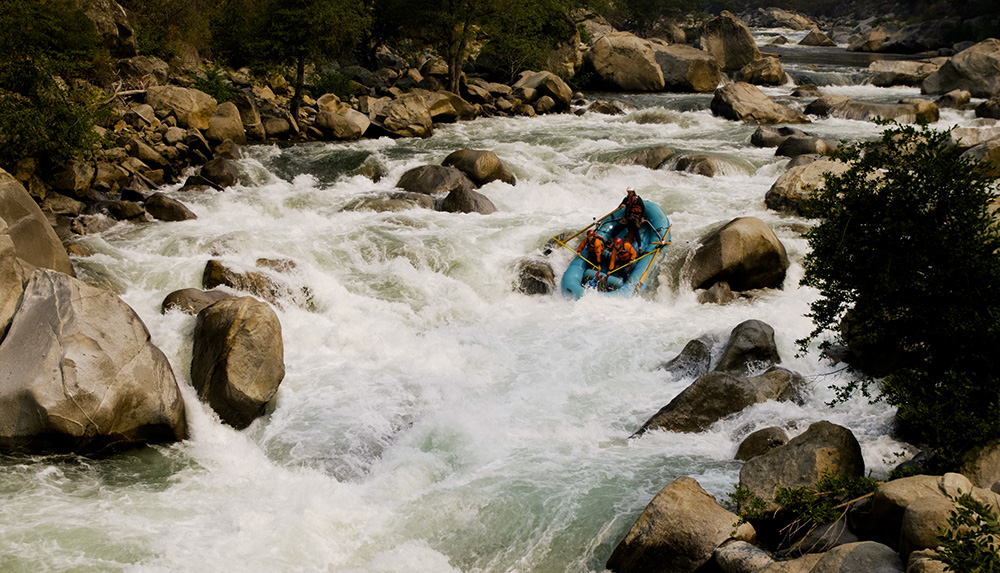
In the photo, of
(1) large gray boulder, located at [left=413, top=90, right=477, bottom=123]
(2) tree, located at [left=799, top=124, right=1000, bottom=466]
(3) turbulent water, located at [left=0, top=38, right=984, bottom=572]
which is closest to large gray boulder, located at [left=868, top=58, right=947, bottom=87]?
(1) large gray boulder, located at [left=413, top=90, right=477, bottom=123]

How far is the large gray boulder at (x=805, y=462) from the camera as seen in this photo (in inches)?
239

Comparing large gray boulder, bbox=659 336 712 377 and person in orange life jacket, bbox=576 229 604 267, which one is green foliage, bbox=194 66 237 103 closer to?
person in orange life jacket, bbox=576 229 604 267

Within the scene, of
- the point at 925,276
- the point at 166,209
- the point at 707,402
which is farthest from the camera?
the point at 166,209

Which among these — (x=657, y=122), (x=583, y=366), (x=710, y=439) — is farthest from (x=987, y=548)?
(x=657, y=122)

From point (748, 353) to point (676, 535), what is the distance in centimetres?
387

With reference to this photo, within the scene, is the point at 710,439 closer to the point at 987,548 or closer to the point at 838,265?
the point at 838,265

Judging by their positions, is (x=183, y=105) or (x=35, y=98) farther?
(x=183, y=105)

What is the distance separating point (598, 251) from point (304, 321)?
4.88 metres

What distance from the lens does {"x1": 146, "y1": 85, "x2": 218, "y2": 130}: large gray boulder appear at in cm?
1683

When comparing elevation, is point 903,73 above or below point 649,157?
above

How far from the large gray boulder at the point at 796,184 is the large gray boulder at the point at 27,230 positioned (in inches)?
476

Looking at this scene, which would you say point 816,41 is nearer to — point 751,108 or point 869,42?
point 869,42

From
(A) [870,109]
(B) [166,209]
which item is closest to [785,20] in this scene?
(A) [870,109]

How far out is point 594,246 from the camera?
Result: 12.2 metres
